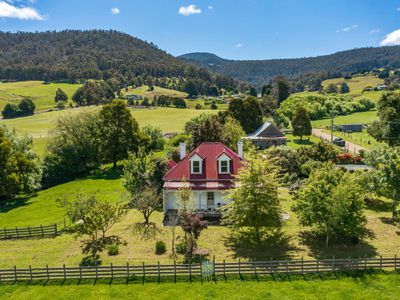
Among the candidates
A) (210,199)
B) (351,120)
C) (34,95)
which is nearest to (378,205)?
(210,199)

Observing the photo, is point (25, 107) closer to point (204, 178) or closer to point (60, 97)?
point (60, 97)

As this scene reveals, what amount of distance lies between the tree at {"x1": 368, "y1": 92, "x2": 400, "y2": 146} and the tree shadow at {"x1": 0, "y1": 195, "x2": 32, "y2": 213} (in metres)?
58.2

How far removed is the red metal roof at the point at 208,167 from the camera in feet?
123

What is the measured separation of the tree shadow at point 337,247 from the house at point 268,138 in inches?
1759

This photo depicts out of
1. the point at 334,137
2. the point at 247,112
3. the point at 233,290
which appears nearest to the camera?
the point at 233,290

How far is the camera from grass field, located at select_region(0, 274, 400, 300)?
2298cm

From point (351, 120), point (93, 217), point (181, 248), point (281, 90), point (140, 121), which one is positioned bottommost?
point (181, 248)

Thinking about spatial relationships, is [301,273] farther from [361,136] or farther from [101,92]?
[101,92]

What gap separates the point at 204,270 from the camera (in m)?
25.3

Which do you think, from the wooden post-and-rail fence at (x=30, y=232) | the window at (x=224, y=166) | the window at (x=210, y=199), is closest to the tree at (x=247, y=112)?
the window at (x=224, y=166)

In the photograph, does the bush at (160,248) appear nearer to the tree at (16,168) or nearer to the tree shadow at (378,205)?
the tree shadow at (378,205)

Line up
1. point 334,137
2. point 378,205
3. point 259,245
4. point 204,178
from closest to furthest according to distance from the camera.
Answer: point 259,245 → point 204,178 → point 378,205 → point 334,137

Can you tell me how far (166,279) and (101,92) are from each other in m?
159

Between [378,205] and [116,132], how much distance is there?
4003 centimetres
